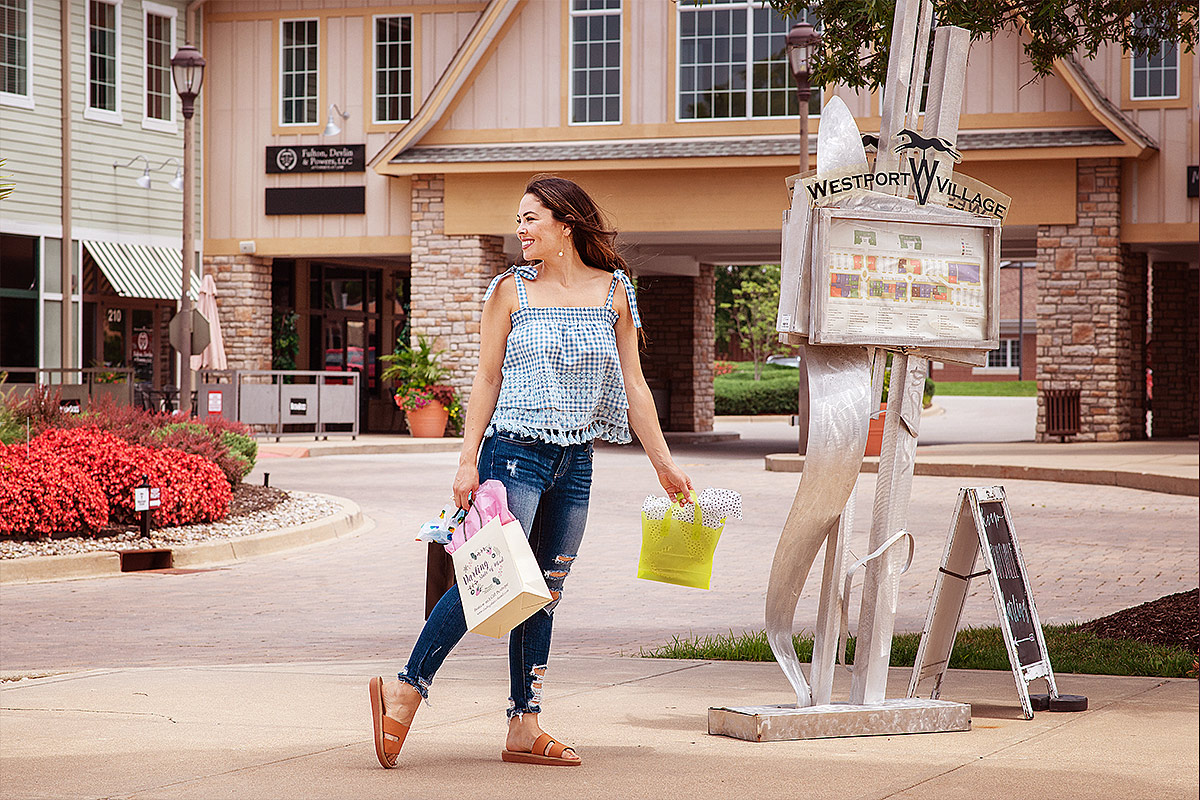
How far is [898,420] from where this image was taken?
571cm

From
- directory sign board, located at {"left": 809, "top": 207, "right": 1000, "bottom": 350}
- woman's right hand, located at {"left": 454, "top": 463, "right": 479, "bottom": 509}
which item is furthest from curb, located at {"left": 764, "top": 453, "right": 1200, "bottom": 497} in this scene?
woman's right hand, located at {"left": 454, "top": 463, "right": 479, "bottom": 509}

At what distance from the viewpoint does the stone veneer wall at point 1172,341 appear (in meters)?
28.9

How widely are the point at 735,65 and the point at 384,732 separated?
861 inches

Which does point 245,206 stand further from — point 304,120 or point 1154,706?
point 1154,706

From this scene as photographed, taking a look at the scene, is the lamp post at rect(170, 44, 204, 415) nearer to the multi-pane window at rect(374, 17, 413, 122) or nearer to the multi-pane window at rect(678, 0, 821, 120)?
the multi-pane window at rect(374, 17, 413, 122)

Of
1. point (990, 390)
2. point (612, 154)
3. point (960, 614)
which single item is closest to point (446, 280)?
point (612, 154)

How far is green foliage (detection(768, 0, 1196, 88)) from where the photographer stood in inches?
336

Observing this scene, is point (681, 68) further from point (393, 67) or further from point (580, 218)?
point (580, 218)

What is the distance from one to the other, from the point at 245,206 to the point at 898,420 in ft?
79.7

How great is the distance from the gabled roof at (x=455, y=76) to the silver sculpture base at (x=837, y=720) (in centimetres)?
2159

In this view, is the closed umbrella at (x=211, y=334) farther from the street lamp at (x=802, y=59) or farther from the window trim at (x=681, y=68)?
the street lamp at (x=802, y=59)

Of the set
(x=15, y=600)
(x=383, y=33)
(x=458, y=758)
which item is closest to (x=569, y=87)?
(x=383, y=33)

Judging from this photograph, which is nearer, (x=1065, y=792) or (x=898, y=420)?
(x=1065, y=792)

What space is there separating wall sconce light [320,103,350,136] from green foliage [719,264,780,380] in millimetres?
23687
